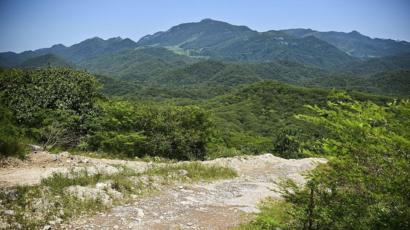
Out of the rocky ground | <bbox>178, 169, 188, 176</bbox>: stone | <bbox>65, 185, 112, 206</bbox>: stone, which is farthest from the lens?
<bbox>178, 169, 188, 176</bbox>: stone

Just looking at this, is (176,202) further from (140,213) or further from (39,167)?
(39,167)

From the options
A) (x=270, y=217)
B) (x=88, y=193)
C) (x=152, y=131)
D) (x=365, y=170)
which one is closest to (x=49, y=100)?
(x=152, y=131)

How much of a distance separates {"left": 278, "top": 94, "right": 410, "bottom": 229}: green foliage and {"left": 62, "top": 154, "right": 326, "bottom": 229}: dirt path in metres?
0.55

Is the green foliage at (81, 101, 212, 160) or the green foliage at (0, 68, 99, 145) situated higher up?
the green foliage at (0, 68, 99, 145)

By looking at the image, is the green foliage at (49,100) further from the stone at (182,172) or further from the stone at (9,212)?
the stone at (9,212)

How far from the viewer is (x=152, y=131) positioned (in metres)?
24.6

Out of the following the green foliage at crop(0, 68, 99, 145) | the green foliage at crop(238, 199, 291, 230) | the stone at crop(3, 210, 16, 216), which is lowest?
the green foliage at crop(238, 199, 291, 230)

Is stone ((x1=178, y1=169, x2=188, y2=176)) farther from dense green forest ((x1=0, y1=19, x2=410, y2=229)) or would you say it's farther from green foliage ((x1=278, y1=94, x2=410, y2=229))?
green foliage ((x1=278, y1=94, x2=410, y2=229))

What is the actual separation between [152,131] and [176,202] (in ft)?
43.9

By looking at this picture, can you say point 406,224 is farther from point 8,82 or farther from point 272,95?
point 272,95

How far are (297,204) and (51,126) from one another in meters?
16.0

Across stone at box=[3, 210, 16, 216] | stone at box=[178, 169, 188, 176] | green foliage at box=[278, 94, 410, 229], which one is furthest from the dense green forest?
stone at box=[3, 210, 16, 216]

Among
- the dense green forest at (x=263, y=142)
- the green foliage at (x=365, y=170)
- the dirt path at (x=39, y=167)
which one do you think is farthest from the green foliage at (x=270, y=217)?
the dirt path at (x=39, y=167)

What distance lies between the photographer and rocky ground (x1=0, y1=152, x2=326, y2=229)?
9.58 meters
